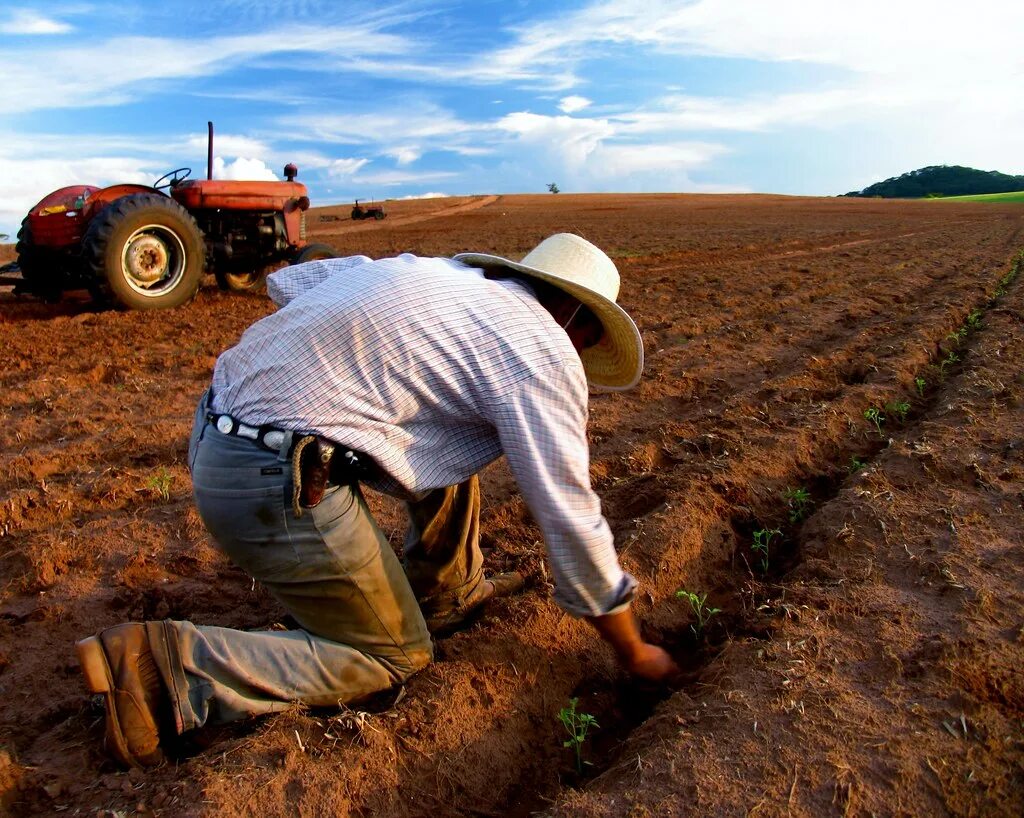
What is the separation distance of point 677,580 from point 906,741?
1.10 meters

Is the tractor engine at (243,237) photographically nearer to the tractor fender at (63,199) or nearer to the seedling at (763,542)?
the tractor fender at (63,199)

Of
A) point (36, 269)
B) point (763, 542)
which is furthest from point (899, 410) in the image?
point (36, 269)

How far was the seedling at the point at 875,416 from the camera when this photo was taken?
4510 mm

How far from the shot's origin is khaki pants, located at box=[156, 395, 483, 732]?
2.16 meters

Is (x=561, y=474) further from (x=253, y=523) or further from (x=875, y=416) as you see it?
(x=875, y=416)

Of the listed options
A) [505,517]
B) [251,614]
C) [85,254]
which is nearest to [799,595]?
[505,517]

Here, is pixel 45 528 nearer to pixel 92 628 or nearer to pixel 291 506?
pixel 92 628

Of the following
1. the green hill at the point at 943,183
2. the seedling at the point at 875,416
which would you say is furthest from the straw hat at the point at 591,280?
the green hill at the point at 943,183

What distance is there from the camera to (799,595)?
2.80 metres

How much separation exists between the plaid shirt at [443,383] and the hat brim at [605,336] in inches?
3.6

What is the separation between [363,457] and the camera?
86.4 inches

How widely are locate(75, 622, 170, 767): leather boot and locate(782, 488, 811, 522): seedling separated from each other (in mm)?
2659

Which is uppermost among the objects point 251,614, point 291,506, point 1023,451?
point 291,506

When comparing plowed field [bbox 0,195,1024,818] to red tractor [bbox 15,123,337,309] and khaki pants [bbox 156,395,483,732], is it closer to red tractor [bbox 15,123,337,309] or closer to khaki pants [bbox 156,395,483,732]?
khaki pants [bbox 156,395,483,732]
